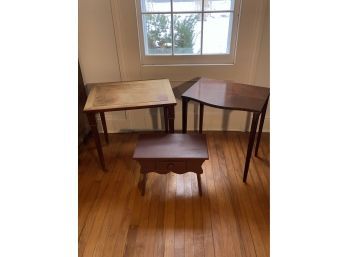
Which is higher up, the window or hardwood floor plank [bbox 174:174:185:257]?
the window

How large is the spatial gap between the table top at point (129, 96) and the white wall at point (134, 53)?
0.85 feet

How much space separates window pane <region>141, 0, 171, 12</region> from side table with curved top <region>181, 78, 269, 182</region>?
0.64m

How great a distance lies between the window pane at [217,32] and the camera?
74.5 inches

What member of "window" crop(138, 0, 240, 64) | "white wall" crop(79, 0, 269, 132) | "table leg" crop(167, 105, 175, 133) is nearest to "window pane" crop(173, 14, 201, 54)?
"window" crop(138, 0, 240, 64)

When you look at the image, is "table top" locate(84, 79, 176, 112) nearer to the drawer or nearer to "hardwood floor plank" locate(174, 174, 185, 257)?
the drawer

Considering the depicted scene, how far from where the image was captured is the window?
185cm

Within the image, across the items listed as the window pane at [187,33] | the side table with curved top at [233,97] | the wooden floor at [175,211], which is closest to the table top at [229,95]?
the side table with curved top at [233,97]

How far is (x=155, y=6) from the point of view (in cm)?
186

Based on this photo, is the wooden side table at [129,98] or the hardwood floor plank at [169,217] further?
the wooden side table at [129,98]

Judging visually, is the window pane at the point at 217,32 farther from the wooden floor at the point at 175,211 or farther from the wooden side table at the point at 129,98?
the wooden floor at the point at 175,211

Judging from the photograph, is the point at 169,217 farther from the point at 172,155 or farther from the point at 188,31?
the point at 188,31

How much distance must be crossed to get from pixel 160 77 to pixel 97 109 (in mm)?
743
